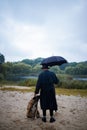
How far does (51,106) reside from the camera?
21.7 feet

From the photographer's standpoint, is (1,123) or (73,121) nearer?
(1,123)

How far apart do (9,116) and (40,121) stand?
133cm

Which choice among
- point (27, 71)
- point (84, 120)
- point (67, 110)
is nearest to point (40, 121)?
point (84, 120)

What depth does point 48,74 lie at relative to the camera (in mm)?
6754

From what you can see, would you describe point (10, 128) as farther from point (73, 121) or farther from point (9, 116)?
point (73, 121)

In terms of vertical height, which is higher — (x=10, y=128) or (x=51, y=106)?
(x=51, y=106)

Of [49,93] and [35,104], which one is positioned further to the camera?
[35,104]

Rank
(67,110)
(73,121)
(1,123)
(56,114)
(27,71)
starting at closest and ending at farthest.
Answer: (1,123) → (73,121) → (56,114) → (67,110) → (27,71)

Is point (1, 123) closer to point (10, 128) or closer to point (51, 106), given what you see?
point (10, 128)

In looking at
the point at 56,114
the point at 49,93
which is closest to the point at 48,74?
the point at 49,93

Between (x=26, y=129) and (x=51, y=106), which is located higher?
(x=51, y=106)

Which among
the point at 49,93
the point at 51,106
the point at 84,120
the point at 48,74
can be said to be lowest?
the point at 84,120

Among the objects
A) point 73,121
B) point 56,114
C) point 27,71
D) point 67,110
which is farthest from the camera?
point 27,71

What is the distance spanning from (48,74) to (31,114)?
166cm
